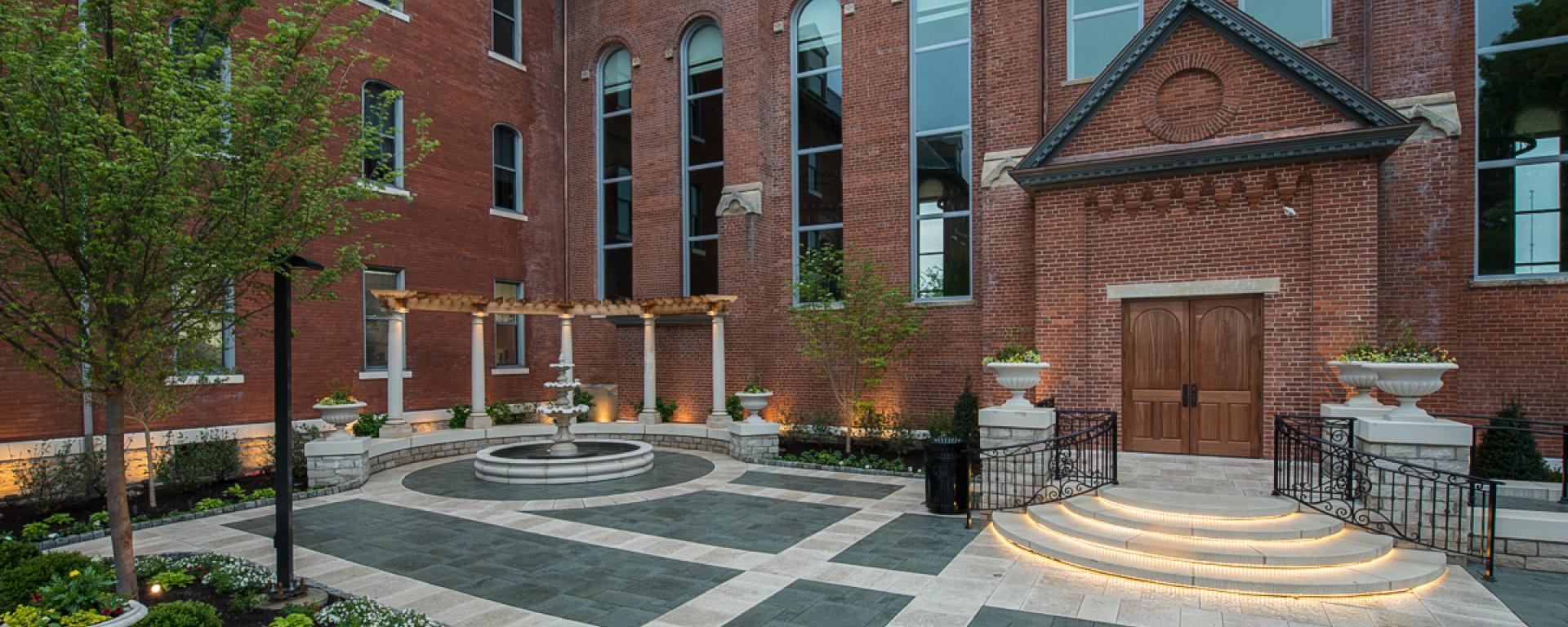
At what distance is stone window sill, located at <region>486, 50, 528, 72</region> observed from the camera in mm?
17531

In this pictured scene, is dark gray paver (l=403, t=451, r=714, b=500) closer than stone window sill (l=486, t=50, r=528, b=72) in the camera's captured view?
Yes

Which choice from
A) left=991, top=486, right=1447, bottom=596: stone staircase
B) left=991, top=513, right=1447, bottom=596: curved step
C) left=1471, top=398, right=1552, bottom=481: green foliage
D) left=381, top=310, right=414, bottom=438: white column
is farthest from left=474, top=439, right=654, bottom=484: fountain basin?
left=1471, top=398, right=1552, bottom=481: green foliage

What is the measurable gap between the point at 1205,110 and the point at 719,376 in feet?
33.1

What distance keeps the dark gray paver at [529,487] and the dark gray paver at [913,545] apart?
13.8 ft

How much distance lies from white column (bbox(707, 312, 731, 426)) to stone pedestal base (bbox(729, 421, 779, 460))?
1753 mm

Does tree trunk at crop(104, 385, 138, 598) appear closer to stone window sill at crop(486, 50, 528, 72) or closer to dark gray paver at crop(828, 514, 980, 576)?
A: dark gray paver at crop(828, 514, 980, 576)

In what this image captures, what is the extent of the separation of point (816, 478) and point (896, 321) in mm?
3770

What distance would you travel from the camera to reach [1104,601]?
249 inches

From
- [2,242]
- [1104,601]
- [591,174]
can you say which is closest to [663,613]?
[1104,601]

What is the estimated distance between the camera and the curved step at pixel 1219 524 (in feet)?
24.0

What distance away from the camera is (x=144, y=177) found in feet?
16.5

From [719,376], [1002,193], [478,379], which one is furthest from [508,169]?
[1002,193]

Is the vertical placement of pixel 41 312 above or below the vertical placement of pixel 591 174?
below

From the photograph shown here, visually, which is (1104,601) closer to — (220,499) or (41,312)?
(41,312)
